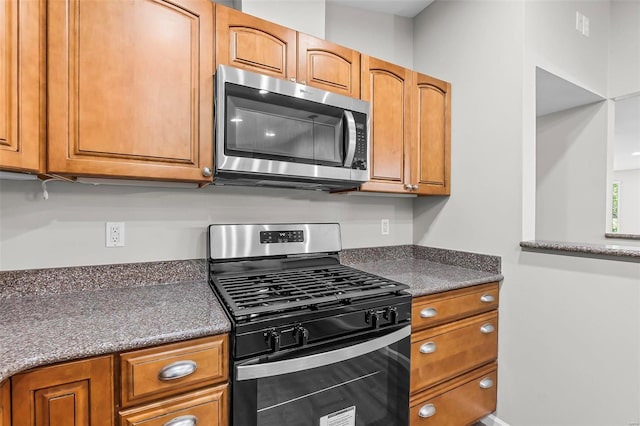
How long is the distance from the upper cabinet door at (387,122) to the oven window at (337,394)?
0.93 meters

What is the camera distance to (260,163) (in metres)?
1.44

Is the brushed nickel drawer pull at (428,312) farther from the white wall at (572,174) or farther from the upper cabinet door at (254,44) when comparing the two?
the white wall at (572,174)

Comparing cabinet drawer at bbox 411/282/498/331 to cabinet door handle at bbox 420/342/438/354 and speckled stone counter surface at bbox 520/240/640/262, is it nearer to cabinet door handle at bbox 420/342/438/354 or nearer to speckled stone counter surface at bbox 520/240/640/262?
cabinet door handle at bbox 420/342/438/354

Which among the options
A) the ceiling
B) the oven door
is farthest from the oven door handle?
the ceiling

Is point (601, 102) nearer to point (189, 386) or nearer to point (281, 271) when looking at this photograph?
point (281, 271)

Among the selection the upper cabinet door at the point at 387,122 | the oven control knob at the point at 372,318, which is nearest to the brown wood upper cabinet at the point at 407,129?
the upper cabinet door at the point at 387,122

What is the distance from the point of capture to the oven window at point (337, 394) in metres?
1.13

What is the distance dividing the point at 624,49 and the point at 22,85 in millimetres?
3588

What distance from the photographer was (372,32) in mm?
2348

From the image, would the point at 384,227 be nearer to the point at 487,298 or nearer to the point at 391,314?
the point at 487,298

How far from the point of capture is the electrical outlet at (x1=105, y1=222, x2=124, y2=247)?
150cm

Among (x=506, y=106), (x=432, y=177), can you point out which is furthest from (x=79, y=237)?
(x=506, y=106)

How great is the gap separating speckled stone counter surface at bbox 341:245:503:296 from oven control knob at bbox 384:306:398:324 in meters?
0.15

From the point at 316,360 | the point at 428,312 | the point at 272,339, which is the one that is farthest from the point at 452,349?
the point at 272,339
